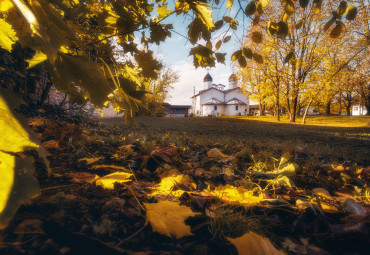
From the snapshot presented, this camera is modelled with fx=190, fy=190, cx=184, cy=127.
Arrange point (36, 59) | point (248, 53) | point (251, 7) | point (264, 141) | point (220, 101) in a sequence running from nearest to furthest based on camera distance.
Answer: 1. point (36, 59)
2. point (251, 7)
3. point (248, 53)
4. point (264, 141)
5. point (220, 101)

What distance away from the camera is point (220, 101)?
46125 millimetres

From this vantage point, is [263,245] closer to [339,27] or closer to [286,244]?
[286,244]

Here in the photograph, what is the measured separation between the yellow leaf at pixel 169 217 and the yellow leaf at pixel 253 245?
0.56 feet

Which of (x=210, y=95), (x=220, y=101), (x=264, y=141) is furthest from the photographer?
(x=210, y=95)

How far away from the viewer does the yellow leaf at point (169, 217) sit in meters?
0.69

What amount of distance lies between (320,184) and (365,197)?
280 millimetres

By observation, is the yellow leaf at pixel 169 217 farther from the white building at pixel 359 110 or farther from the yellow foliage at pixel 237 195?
the white building at pixel 359 110

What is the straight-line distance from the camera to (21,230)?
62 cm

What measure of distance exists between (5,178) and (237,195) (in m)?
0.92

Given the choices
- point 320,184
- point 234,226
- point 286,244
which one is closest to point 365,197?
point 320,184

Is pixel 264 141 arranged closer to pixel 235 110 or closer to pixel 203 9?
pixel 203 9

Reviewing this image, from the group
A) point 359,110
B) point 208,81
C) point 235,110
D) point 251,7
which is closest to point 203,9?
point 251,7

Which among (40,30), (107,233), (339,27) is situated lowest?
(107,233)

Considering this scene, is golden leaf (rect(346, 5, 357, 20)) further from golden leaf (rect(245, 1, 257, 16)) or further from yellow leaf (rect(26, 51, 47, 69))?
yellow leaf (rect(26, 51, 47, 69))
